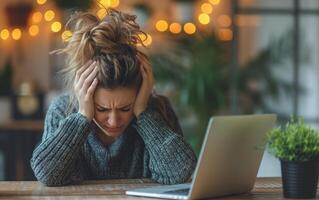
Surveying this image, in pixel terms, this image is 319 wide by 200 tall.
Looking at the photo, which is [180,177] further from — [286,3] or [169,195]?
[286,3]

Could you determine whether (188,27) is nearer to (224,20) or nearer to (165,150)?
(224,20)

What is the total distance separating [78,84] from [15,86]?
495 centimetres

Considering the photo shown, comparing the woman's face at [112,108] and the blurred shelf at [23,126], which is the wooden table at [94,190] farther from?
the blurred shelf at [23,126]

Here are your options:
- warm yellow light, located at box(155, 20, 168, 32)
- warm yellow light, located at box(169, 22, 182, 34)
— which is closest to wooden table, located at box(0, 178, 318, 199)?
warm yellow light, located at box(169, 22, 182, 34)

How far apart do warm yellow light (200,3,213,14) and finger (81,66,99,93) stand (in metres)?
A: 5.21

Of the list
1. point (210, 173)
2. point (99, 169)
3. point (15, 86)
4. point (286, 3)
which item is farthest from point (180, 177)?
point (15, 86)

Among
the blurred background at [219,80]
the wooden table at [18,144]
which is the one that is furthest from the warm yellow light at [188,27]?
the wooden table at [18,144]

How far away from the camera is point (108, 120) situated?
2207 mm

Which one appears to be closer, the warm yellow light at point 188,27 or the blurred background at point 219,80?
the blurred background at point 219,80

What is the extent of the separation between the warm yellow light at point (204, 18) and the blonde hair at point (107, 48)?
4.99 metres

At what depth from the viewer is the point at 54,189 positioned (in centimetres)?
207

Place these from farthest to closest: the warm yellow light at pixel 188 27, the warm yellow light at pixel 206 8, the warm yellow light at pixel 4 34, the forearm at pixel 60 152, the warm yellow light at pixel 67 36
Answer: the warm yellow light at pixel 206 8, the warm yellow light at pixel 4 34, the warm yellow light at pixel 188 27, the warm yellow light at pixel 67 36, the forearm at pixel 60 152

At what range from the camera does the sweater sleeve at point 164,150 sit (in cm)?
221

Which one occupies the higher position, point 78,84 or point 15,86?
point 78,84
